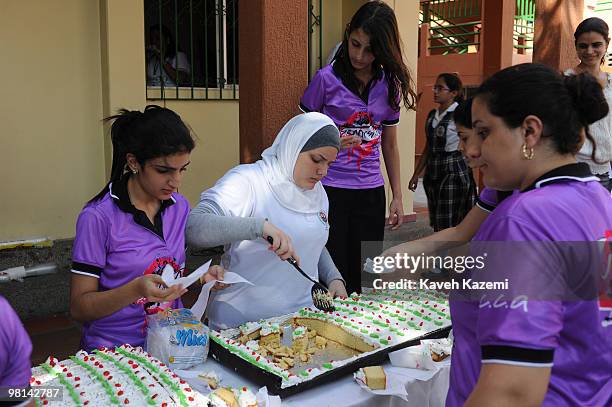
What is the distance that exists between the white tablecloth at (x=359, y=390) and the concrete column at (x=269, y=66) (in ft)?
4.63

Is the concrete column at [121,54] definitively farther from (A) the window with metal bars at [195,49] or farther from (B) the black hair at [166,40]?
(B) the black hair at [166,40]

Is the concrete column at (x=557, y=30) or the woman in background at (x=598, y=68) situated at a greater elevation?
the concrete column at (x=557, y=30)

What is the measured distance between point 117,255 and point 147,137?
1.29 ft

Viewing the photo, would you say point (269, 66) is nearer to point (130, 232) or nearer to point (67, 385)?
point (130, 232)

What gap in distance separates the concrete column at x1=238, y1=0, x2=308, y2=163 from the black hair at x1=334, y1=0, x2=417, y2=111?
0.21 metres

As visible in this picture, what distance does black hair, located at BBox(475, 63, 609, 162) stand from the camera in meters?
1.09

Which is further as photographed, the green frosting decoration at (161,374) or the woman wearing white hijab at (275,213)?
the woman wearing white hijab at (275,213)

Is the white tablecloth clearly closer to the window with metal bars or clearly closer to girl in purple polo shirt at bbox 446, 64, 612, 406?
girl in purple polo shirt at bbox 446, 64, 612, 406

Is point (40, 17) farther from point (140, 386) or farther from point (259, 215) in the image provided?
point (140, 386)

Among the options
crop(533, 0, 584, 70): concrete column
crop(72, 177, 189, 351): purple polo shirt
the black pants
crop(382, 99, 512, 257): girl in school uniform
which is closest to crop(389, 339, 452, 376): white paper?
crop(382, 99, 512, 257): girl in school uniform

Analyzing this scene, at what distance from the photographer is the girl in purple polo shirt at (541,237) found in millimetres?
1000

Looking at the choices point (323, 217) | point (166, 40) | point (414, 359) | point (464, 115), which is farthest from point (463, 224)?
point (166, 40)

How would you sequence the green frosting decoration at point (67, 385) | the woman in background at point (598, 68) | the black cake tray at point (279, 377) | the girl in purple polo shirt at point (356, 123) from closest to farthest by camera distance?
1. the green frosting decoration at point (67, 385)
2. the black cake tray at point (279, 377)
3. the girl in purple polo shirt at point (356, 123)
4. the woman in background at point (598, 68)

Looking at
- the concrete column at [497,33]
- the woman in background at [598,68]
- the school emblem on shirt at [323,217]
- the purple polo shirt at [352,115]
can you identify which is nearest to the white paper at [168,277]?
the school emblem on shirt at [323,217]
